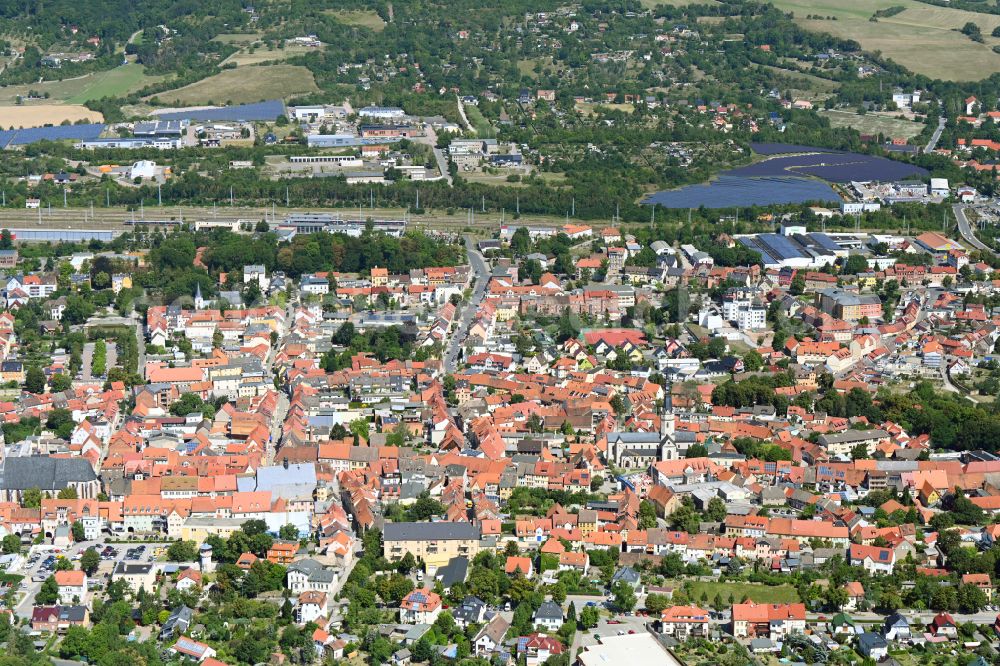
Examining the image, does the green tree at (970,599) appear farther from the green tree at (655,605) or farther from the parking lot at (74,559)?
the parking lot at (74,559)

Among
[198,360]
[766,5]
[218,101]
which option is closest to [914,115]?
[766,5]

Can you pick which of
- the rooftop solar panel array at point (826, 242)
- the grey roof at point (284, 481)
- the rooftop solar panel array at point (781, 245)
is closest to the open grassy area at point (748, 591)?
the grey roof at point (284, 481)

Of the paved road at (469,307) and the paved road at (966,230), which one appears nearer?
the paved road at (469,307)

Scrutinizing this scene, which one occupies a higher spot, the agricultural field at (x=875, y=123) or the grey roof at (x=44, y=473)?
the grey roof at (x=44, y=473)

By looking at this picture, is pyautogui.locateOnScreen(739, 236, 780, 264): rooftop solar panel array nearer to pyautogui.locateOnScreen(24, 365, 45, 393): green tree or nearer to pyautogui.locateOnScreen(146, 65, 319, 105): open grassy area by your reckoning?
pyautogui.locateOnScreen(24, 365, 45, 393): green tree

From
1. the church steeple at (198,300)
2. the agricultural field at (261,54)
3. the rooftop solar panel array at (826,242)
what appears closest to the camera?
the church steeple at (198,300)

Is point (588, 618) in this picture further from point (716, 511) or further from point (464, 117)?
point (464, 117)

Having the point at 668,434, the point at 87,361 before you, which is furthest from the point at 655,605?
the point at 87,361
